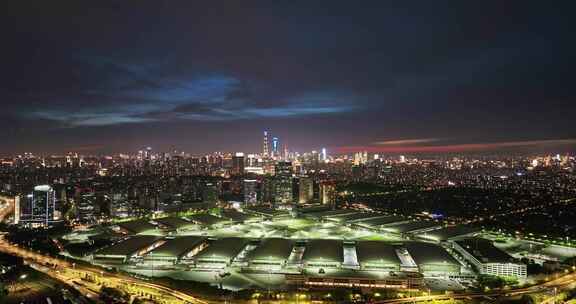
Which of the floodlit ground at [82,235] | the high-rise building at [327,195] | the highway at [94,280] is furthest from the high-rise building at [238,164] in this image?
the highway at [94,280]

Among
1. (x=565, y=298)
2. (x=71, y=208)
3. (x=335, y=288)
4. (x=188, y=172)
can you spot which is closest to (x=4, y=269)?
(x=335, y=288)

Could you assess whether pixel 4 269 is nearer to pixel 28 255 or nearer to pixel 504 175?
pixel 28 255

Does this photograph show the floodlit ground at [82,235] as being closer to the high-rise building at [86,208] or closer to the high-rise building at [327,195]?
the high-rise building at [86,208]

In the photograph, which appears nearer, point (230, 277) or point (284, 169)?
point (230, 277)

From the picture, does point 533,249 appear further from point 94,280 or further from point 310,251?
point 94,280

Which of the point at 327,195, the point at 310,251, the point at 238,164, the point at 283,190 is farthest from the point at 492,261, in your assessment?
the point at 238,164

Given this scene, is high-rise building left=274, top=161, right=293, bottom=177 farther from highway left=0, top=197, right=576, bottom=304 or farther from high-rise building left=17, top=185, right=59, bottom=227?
highway left=0, top=197, right=576, bottom=304

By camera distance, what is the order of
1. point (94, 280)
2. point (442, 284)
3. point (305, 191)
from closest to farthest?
point (442, 284) → point (94, 280) → point (305, 191)

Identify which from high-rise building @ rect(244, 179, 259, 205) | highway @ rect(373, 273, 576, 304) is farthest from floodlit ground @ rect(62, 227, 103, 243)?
highway @ rect(373, 273, 576, 304)
